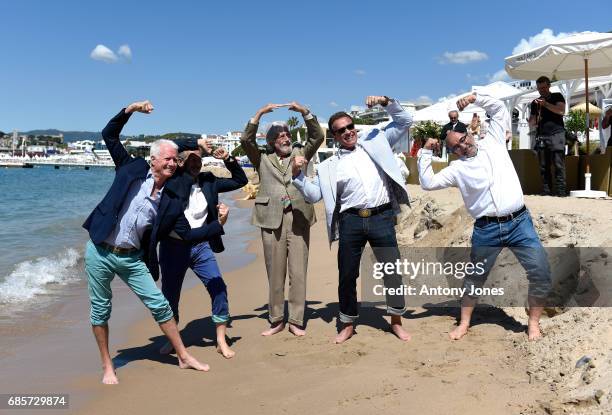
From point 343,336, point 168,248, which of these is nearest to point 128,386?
point 168,248

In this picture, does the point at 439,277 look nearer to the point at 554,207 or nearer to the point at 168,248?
the point at 554,207

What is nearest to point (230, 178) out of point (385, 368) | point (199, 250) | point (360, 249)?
point (199, 250)

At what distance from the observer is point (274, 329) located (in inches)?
185

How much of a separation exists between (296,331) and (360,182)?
1.52m

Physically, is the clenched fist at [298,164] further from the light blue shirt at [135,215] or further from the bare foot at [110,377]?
the bare foot at [110,377]

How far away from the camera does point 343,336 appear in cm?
433

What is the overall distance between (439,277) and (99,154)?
622 ft

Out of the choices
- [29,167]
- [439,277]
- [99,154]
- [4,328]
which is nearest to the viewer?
[4,328]

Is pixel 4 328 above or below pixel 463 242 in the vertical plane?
below

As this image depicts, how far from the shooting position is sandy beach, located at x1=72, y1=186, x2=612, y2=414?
3.02 m

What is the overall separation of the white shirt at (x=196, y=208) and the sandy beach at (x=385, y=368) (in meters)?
1.14

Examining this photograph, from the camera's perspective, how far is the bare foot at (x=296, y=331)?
4594 millimetres

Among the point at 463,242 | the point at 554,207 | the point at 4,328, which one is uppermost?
the point at 554,207

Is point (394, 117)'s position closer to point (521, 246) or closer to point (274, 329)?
point (521, 246)
